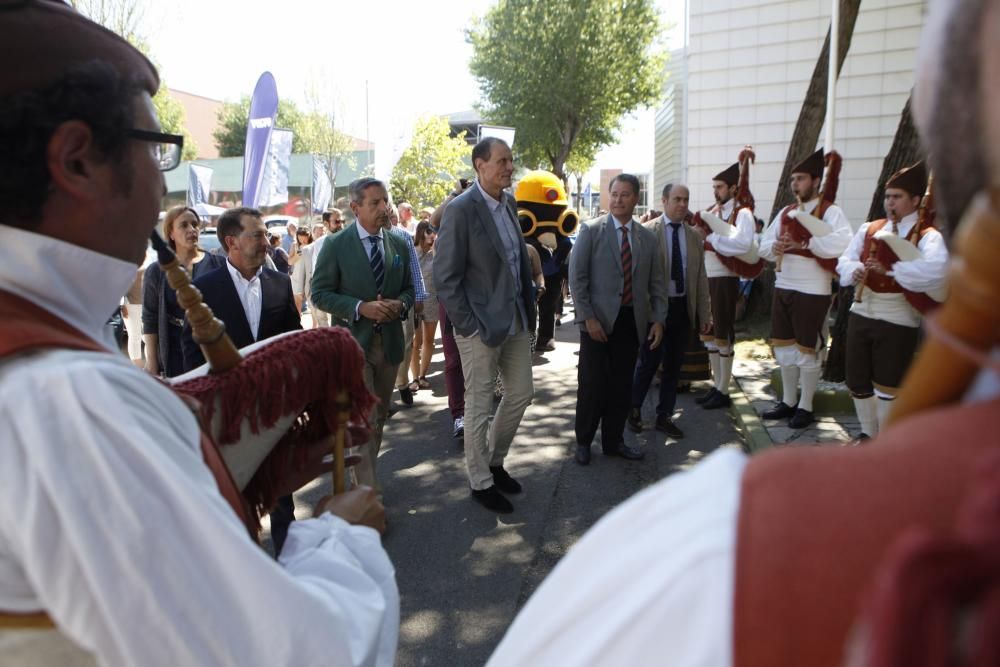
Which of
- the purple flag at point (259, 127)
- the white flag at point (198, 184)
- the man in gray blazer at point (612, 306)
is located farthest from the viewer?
the white flag at point (198, 184)

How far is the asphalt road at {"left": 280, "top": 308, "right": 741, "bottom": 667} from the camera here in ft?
10.6

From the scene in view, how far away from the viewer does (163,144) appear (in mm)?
1258

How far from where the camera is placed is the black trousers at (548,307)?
918 centimetres

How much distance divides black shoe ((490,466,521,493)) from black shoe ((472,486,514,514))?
0.17 m

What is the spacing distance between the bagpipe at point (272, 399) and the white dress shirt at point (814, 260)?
16.7 ft

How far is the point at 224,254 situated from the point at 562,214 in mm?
5529

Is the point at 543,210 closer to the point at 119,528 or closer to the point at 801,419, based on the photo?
the point at 801,419

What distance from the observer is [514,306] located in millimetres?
4398

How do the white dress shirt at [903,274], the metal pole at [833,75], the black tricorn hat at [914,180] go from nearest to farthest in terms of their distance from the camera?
the white dress shirt at [903,274]
the black tricorn hat at [914,180]
the metal pole at [833,75]

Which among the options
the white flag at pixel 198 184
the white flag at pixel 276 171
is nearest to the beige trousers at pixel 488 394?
the white flag at pixel 276 171

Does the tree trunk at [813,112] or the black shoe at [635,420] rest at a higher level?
the tree trunk at [813,112]

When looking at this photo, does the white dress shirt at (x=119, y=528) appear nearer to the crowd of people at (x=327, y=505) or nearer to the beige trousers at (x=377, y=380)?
the crowd of people at (x=327, y=505)

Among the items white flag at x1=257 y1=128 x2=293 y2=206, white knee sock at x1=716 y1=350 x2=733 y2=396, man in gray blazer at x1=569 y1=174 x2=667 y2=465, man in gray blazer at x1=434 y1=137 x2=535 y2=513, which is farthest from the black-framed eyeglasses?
white flag at x1=257 y1=128 x2=293 y2=206

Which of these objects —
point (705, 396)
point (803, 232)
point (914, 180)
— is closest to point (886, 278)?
point (914, 180)
